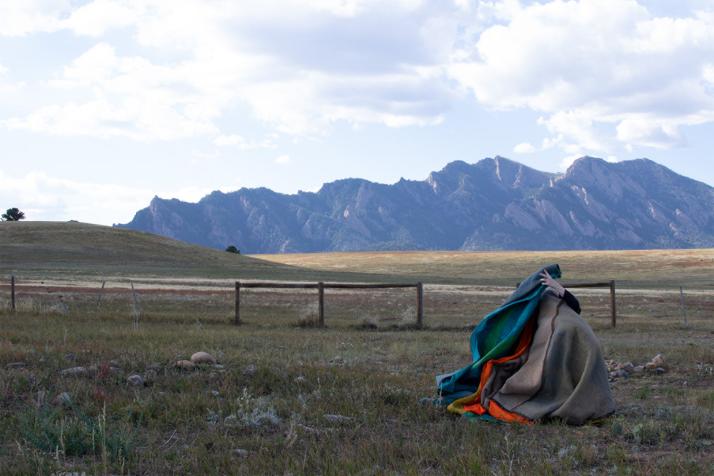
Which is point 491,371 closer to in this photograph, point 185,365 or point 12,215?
point 185,365

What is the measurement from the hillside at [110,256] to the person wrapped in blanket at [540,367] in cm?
4426

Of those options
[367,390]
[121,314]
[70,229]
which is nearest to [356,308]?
[121,314]

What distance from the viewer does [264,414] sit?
23.7 feet

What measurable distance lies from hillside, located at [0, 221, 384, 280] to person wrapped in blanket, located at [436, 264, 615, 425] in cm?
4426

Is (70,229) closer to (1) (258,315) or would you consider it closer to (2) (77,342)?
(1) (258,315)

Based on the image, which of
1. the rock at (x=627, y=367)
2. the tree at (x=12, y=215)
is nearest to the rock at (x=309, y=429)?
the rock at (x=627, y=367)

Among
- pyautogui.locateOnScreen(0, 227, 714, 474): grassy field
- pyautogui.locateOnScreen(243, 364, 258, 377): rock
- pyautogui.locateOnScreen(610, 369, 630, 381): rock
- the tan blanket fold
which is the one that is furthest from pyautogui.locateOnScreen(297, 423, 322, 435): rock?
pyautogui.locateOnScreen(610, 369, 630, 381): rock

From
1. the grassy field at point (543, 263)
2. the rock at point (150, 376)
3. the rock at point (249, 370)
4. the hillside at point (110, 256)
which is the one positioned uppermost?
the hillside at point (110, 256)

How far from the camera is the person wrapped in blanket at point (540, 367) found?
7551 millimetres

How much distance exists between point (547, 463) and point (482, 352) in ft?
9.36

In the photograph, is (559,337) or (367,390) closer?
(559,337)


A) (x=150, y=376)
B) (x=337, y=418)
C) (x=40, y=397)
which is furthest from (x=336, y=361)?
(x=40, y=397)

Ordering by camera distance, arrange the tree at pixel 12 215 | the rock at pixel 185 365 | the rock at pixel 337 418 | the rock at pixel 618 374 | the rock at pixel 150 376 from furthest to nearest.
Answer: the tree at pixel 12 215 < the rock at pixel 618 374 < the rock at pixel 185 365 < the rock at pixel 150 376 < the rock at pixel 337 418

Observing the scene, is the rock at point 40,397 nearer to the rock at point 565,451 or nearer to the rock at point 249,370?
the rock at point 249,370
